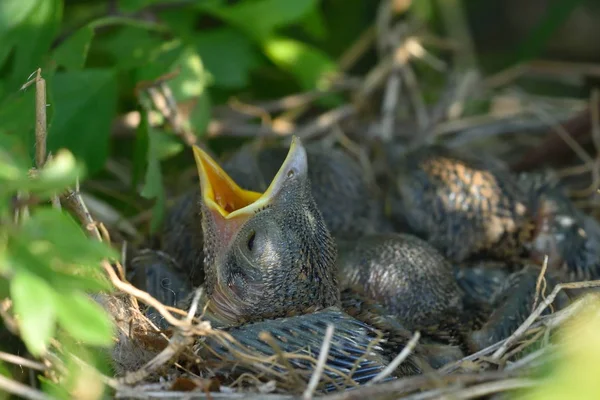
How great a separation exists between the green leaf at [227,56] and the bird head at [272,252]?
0.64 metres

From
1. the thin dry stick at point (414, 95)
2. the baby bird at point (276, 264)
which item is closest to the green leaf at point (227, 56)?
the thin dry stick at point (414, 95)

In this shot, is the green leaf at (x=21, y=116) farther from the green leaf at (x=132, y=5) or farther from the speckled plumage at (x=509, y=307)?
the speckled plumage at (x=509, y=307)

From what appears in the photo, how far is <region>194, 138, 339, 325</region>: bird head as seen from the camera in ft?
4.43

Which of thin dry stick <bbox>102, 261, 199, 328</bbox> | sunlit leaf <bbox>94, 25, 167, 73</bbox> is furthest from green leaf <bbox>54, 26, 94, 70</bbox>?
thin dry stick <bbox>102, 261, 199, 328</bbox>

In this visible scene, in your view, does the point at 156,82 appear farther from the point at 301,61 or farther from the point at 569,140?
the point at 569,140

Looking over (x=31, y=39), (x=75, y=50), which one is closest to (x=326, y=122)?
(x=75, y=50)

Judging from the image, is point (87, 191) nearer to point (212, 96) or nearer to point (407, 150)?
point (212, 96)

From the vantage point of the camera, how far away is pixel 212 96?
2154 millimetres

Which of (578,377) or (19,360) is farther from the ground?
(578,377)

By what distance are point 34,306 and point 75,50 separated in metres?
0.88

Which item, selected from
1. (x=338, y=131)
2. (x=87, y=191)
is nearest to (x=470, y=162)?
(x=338, y=131)

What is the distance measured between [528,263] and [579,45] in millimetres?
1647

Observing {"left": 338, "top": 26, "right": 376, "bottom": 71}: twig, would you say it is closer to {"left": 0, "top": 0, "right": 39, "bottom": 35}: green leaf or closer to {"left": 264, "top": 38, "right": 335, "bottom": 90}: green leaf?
{"left": 264, "top": 38, "right": 335, "bottom": 90}: green leaf

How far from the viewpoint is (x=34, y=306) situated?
0.82 metres
